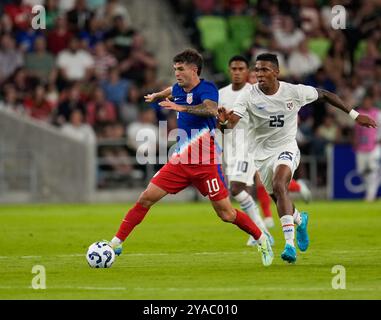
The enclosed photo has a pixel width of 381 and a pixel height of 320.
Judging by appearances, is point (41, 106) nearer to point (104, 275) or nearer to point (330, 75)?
point (330, 75)

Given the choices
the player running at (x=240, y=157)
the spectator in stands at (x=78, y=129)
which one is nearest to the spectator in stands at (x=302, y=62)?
the spectator in stands at (x=78, y=129)

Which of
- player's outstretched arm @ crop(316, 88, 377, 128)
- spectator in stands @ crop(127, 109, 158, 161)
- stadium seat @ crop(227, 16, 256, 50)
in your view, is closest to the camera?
player's outstretched arm @ crop(316, 88, 377, 128)

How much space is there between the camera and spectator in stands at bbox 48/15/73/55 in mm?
30250

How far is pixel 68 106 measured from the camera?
95.4ft

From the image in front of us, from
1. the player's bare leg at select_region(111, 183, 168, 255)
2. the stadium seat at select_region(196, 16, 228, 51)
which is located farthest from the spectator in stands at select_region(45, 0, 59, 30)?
the player's bare leg at select_region(111, 183, 168, 255)

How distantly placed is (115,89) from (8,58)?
2.84 meters

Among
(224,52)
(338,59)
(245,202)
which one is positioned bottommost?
(245,202)

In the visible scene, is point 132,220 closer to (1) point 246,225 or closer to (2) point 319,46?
(1) point 246,225

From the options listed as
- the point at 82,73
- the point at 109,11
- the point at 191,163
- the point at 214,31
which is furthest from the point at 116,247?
the point at 214,31

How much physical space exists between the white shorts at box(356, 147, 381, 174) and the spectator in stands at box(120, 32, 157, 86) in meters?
6.03

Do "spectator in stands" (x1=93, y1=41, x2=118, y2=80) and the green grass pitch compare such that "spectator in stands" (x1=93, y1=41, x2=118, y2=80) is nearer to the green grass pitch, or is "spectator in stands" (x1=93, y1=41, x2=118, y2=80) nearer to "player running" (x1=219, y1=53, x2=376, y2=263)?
the green grass pitch

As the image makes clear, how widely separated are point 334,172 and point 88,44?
24.0 ft

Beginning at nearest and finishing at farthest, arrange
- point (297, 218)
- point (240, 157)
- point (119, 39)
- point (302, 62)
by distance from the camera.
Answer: point (297, 218) → point (240, 157) → point (119, 39) → point (302, 62)

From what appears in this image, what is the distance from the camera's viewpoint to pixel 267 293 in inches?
448
